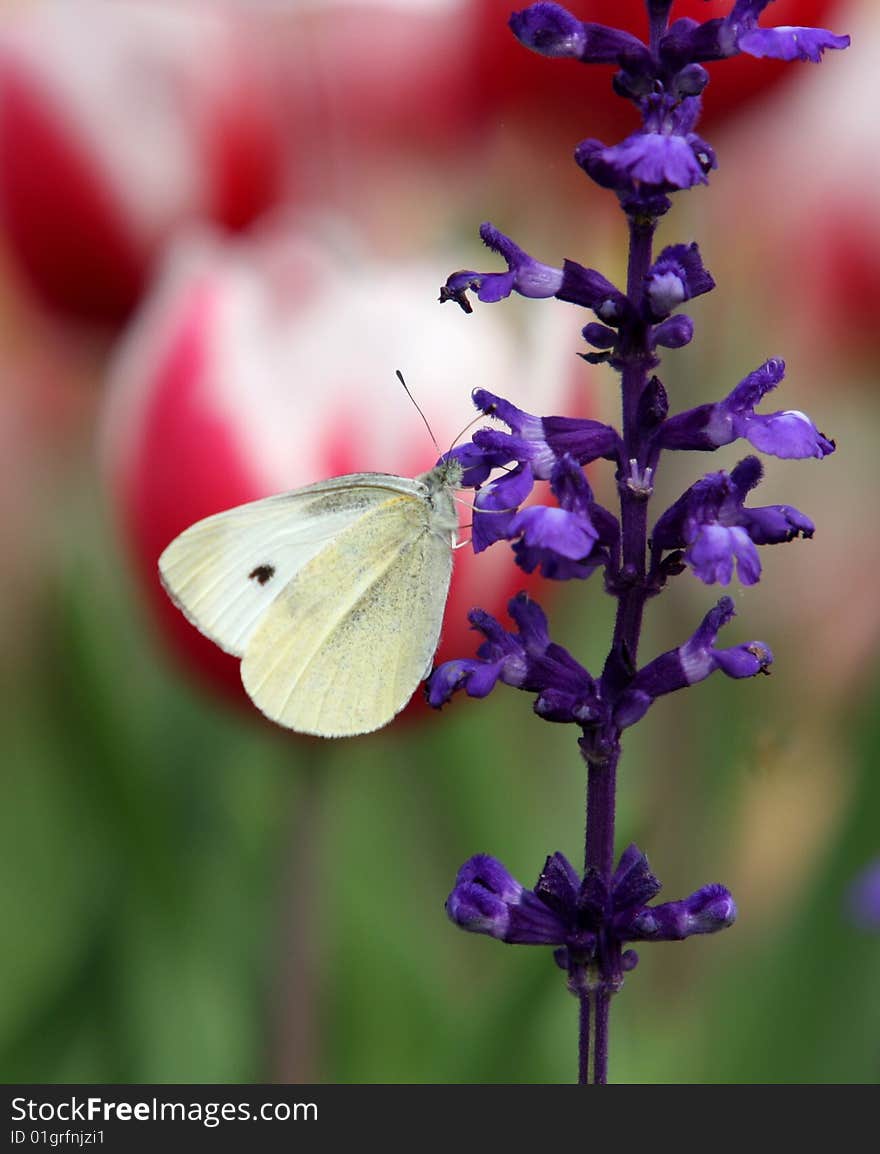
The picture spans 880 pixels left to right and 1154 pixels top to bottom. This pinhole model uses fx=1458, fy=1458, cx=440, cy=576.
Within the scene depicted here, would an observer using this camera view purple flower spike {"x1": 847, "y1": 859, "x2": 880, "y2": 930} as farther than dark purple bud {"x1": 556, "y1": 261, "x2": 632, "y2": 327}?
Yes

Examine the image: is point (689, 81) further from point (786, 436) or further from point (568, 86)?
point (568, 86)

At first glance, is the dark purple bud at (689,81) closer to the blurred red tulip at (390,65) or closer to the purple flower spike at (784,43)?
the purple flower spike at (784,43)

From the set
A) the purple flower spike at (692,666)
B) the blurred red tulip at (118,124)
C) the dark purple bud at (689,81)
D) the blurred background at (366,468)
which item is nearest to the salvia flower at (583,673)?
the purple flower spike at (692,666)

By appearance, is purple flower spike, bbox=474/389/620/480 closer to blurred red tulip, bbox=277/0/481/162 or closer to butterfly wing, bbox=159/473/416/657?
butterfly wing, bbox=159/473/416/657

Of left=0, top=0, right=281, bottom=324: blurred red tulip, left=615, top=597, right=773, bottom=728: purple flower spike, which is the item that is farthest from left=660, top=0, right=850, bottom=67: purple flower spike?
left=0, top=0, right=281, bottom=324: blurred red tulip
